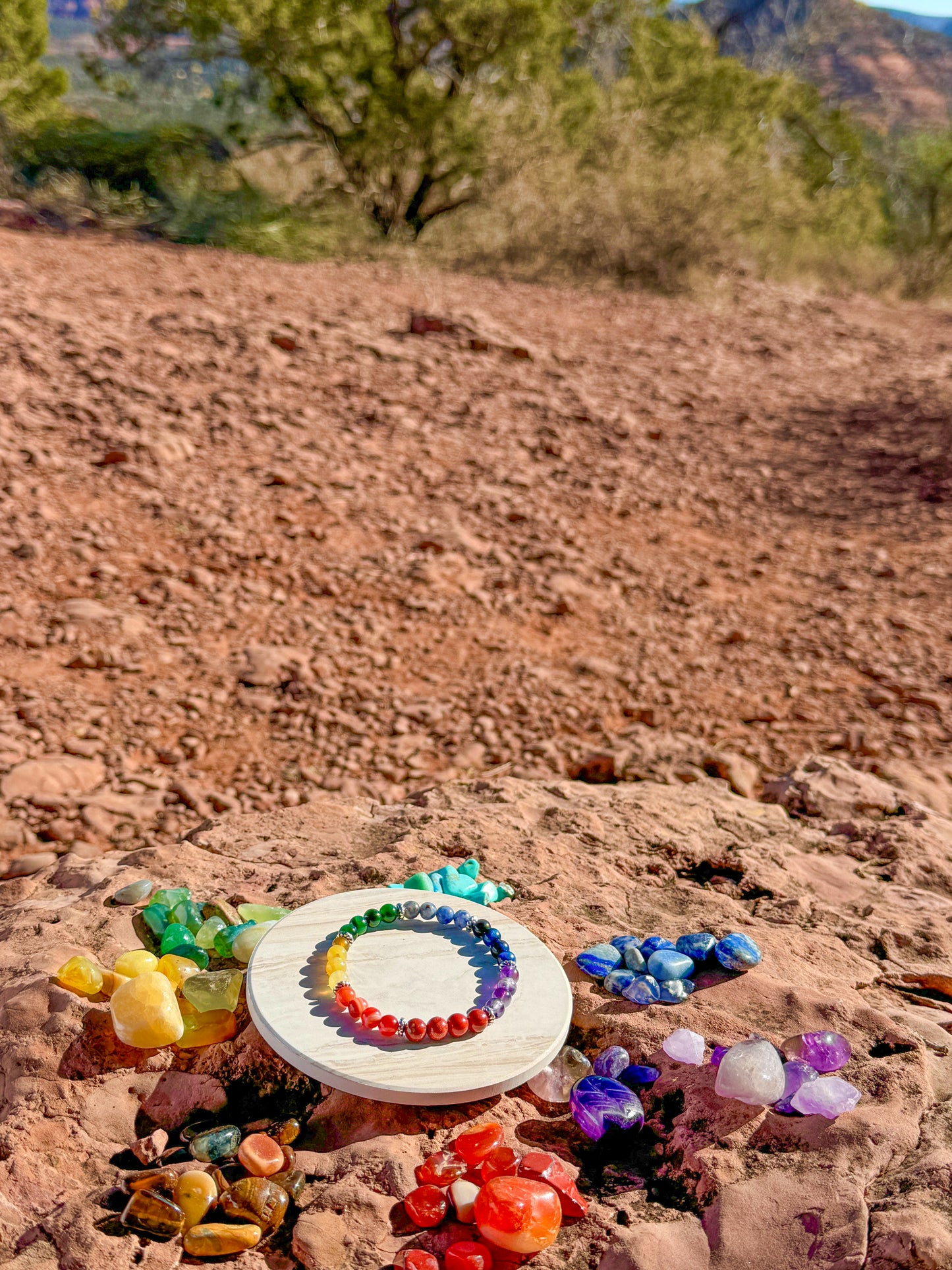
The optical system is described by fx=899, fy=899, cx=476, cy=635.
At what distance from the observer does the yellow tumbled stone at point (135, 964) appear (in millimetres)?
1655

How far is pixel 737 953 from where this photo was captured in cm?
181

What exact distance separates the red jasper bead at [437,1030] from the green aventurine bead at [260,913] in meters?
0.44

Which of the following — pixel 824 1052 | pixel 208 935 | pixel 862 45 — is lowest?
pixel 208 935

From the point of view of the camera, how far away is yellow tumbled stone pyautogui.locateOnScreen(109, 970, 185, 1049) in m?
1.54

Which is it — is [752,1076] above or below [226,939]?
above

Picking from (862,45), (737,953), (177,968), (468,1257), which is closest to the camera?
(468,1257)

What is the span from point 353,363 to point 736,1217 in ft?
15.8

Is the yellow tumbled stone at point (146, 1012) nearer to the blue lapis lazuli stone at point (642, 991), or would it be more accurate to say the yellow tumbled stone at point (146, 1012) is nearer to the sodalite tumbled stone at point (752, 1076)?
the blue lapis lazuli stone at point (642, 991)

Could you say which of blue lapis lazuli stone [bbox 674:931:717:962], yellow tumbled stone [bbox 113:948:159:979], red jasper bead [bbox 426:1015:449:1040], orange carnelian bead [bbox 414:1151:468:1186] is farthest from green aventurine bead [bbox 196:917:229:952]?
blue lapis lazuli stone [bbox 674:931:717:962]

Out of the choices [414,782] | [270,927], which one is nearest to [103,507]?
[414,782]

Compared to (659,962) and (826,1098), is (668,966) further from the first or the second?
(826,1098)

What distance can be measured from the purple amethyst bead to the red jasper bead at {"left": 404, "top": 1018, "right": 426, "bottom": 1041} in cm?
32

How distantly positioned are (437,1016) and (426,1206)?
32 cm

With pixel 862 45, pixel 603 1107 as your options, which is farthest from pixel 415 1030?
pixel 862 45
